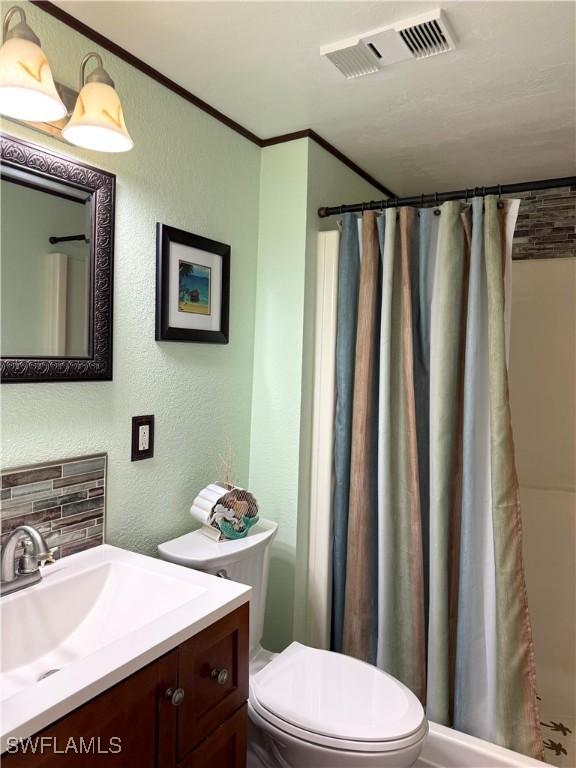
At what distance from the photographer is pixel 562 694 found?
2365 millimetres

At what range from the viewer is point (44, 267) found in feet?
4.87

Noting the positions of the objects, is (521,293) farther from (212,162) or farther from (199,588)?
(199,588)

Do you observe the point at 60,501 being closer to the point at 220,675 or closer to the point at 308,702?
the point at 220,675

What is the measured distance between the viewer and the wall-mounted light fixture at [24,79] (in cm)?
116

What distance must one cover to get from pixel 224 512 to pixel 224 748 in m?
0.68

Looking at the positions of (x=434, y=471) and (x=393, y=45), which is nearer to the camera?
(x=393, y=45)

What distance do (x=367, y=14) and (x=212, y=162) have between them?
0.78 m

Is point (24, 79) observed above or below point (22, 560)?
above

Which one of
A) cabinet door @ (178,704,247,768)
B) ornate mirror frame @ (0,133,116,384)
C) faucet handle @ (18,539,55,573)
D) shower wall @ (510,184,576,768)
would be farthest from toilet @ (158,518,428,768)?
shower wall @ (510,184,576,768)

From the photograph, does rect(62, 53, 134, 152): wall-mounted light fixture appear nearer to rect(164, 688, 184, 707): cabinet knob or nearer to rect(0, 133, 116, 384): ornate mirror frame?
rect(0, 133, 116, 384): ornate mirror frame

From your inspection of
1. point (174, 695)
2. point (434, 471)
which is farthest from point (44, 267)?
point (434, 471)

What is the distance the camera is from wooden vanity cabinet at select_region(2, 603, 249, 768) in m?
0.96

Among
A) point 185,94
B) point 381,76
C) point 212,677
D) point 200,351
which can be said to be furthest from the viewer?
point 200,351

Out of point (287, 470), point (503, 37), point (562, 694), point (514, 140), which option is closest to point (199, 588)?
point (287, 470)
